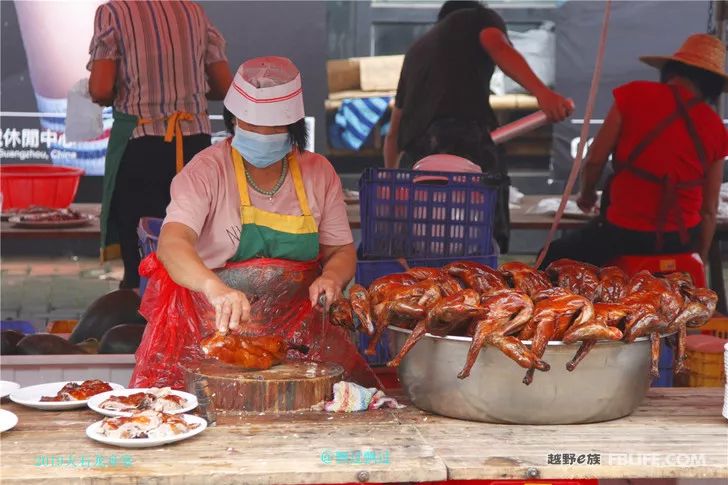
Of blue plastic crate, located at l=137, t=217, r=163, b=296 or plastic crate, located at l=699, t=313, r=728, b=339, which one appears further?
plastic crate, located at l=699, t=313, r=728, b=339

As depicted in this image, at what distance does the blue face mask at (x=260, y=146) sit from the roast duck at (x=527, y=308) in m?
0.56

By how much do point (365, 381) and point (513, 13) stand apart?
4859 millimetres

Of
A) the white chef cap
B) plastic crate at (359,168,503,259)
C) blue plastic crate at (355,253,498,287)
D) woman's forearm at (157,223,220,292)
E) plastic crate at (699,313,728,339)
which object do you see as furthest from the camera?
plastic crate at (699,313,728,339)

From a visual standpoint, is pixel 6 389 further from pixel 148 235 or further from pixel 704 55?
pixel 704 55

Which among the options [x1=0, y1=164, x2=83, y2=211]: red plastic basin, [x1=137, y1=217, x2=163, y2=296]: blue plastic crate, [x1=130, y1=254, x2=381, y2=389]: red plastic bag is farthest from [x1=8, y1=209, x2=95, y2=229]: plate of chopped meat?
[x1=130, y1=254, x2=381, y2=389]: red plastic bag

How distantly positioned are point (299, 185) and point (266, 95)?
0.36 meters

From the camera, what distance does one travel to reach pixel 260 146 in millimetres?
3049

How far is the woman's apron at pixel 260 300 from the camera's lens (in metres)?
3.04

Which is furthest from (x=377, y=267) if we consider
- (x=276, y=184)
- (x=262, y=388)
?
(x=262, y=388)

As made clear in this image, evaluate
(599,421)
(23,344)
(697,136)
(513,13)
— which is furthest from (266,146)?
(513,13)

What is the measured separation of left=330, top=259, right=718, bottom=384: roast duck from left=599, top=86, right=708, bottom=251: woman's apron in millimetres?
2193

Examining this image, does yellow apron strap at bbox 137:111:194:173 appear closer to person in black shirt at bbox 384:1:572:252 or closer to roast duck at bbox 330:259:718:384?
person in black shirt at bbox 384:1:572:252

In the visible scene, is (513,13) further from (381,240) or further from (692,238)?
(381,240)

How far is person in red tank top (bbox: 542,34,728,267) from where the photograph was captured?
4.89 metres
